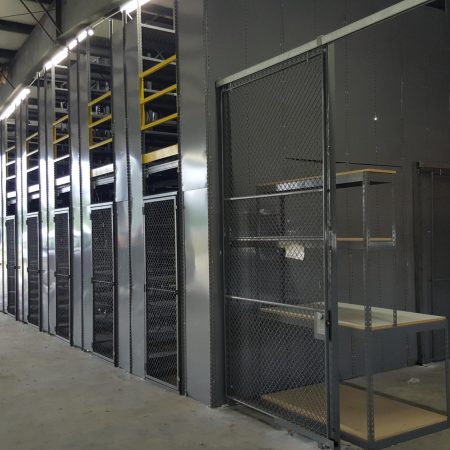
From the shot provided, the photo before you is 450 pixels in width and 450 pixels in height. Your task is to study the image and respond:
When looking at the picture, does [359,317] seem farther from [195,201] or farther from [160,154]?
[160,154]

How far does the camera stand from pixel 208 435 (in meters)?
4.25

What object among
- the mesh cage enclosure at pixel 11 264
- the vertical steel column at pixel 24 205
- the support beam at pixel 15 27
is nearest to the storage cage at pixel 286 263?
the support beam at pixel 15 27

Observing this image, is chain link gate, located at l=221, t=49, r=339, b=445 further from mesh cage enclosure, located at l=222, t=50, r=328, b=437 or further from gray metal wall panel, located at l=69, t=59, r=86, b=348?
gray metal wall panel, located at l=69, t=59, r=86, b=348

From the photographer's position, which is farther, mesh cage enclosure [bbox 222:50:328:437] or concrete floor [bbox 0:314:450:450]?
mesh cage enclosure [bbox 222:50:328:437]

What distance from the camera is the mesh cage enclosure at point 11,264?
1132cm

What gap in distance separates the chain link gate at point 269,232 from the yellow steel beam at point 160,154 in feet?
2.44

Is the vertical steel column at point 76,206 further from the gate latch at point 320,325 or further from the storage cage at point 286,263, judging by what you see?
the gate latch at point 320,325

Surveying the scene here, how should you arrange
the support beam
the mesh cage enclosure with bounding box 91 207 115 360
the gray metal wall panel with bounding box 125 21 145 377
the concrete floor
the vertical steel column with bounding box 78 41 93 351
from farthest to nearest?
the support beam → the vertical steel column with bounding box 78 41 93 351 → the mesh cage enclosure with bounding box 91 207 115 360 → the gray metal wall panel with bounding box 125 21 145 377 → the concrete floor

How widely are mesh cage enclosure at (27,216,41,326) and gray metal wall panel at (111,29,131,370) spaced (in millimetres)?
3856

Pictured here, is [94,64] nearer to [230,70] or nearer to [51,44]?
[51,44]

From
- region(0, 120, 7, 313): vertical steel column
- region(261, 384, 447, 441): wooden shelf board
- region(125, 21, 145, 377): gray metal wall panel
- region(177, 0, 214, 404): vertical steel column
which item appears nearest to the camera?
region(261, 384, 447, 441): wooden shelf board

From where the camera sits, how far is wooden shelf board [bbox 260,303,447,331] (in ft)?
13.1

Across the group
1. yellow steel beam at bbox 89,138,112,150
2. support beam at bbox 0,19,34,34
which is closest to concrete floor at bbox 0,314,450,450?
yellow steel beam at bbox 89,138,112,150

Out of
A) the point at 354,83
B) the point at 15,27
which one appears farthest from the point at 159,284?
the point at 15,27
